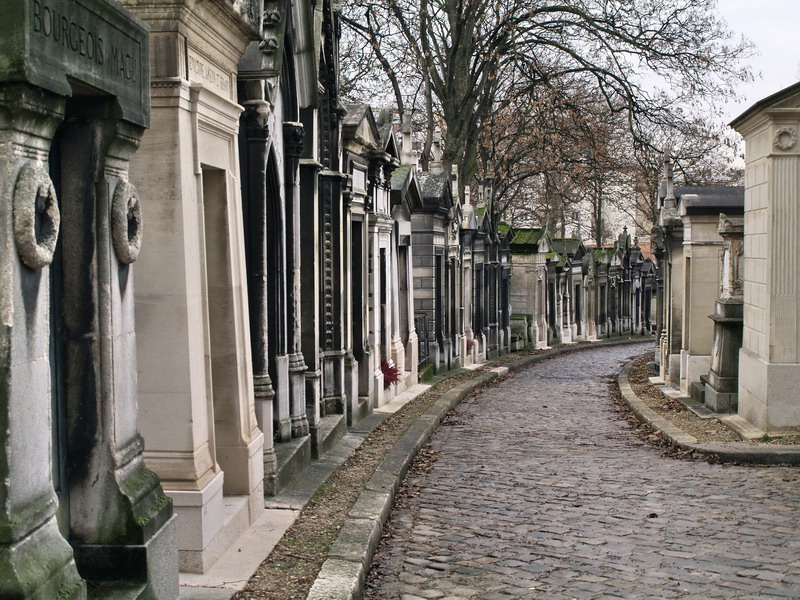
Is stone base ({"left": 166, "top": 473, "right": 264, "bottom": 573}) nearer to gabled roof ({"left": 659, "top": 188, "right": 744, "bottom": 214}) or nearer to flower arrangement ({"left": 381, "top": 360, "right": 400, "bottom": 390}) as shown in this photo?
flower arrangement ({"left": 381, "top": 360, "right": 400, "bottom": 390})

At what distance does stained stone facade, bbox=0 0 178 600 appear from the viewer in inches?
121

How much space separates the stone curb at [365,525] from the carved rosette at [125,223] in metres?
2.07

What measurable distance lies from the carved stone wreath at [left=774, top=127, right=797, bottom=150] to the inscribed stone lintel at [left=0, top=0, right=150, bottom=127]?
818 centimetres

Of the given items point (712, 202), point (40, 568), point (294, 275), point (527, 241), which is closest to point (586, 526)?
point (294, 275)

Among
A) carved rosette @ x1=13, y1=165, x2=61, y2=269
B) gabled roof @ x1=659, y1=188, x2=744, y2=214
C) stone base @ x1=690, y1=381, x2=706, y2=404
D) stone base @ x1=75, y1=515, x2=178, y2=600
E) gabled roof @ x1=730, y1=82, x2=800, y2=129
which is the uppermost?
gabled roof @ x1=730, y1=82, x2=800, y2=129

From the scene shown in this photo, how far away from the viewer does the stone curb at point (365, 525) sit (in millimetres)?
5555

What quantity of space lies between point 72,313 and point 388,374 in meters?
11.3

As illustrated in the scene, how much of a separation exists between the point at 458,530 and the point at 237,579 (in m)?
2.36

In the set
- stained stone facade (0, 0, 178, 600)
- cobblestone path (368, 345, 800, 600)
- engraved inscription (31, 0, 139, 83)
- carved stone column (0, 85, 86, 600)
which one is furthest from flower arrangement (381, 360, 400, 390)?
carved stone column (0, 85, 86, 600)

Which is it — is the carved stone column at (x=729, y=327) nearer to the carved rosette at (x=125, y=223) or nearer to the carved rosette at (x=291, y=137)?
the carved rosette at (x=291, y=137)

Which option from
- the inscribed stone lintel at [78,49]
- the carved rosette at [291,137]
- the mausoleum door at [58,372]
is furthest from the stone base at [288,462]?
the inscribed stone lintel at [78,49]

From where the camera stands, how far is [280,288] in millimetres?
8414

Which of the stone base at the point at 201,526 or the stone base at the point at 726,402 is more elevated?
the stone base at the point at 201,526

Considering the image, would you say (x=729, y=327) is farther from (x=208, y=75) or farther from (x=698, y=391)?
(x=208, y=75)
